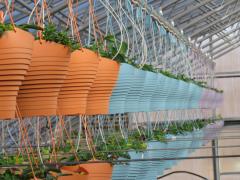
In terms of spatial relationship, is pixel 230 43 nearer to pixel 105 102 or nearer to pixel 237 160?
pixel 237 160

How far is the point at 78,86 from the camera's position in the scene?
2406 mm

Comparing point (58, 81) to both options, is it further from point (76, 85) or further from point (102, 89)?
point (102, 89)

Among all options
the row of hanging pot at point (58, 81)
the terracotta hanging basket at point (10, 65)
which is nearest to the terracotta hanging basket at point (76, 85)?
the row of hanging pot at point (58, 81)

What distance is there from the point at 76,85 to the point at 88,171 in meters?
0.55

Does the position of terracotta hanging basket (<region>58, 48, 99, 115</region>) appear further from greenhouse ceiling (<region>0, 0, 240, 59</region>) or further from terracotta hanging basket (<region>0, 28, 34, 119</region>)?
terracotta hanging basket (<region>0, 28, 34, 119</region>)

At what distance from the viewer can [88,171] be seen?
9.07ft

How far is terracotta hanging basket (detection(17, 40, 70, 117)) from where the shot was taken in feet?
6.66

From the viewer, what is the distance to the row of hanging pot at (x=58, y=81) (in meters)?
1.80

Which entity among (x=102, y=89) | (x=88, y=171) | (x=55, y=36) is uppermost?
(x=55, y=36)

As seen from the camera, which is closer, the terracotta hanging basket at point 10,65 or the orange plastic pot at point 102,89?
the terracotta hanging basket at point 10,65

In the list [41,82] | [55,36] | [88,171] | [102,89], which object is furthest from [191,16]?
[41,82]

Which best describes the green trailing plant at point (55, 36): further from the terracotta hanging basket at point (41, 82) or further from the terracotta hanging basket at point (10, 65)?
the terracotta hanging basket at point (10, 65)

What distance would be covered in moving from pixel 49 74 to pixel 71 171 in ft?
2.47

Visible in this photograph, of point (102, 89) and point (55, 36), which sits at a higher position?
point (55, 36)
